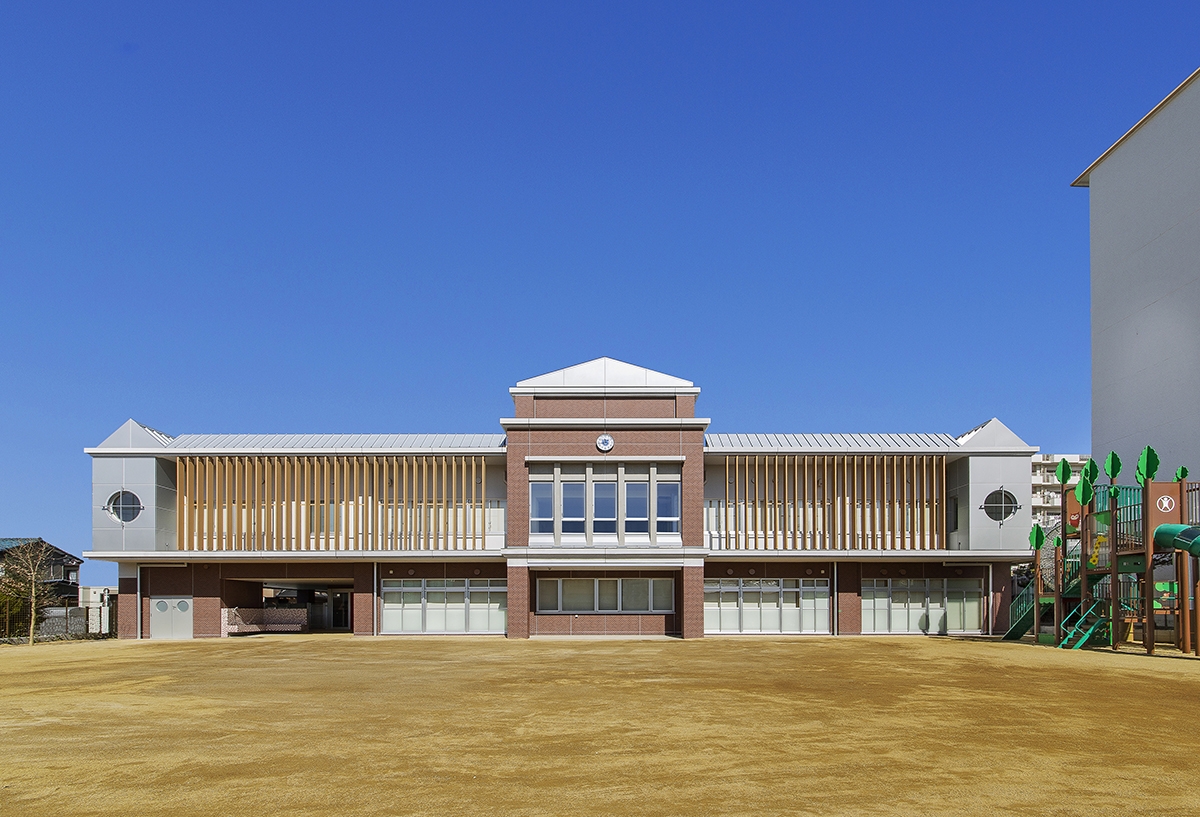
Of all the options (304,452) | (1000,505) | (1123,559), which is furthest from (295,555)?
(1123,559)

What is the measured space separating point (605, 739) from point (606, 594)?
23711 mm

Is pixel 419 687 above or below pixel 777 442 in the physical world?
below

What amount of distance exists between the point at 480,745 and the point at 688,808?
4.00 meters

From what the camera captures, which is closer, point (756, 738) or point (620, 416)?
point (756, 738)

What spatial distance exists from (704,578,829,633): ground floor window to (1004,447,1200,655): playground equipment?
643 centimetres

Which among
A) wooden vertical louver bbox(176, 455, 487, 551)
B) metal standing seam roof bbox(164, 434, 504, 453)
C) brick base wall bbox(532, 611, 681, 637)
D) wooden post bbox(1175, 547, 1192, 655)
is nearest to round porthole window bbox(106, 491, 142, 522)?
wooden vertical louver bbox(176, 455, 487, 551)

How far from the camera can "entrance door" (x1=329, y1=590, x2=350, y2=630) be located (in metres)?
47.8

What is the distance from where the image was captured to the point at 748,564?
37531 millimetres

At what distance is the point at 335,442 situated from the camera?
38406 mm

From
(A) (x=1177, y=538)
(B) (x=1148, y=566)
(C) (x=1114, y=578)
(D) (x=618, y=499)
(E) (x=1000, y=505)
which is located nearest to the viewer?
(A) (x=1177, y=538)

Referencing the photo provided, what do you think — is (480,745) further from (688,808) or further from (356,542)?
(356,542)

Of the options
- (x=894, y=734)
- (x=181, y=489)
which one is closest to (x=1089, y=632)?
(x=894, y=734)

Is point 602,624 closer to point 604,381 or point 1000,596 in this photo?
point 604,381

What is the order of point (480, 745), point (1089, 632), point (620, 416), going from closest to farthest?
point (480, 745) → point (1089, 632) → point (620, 416)
